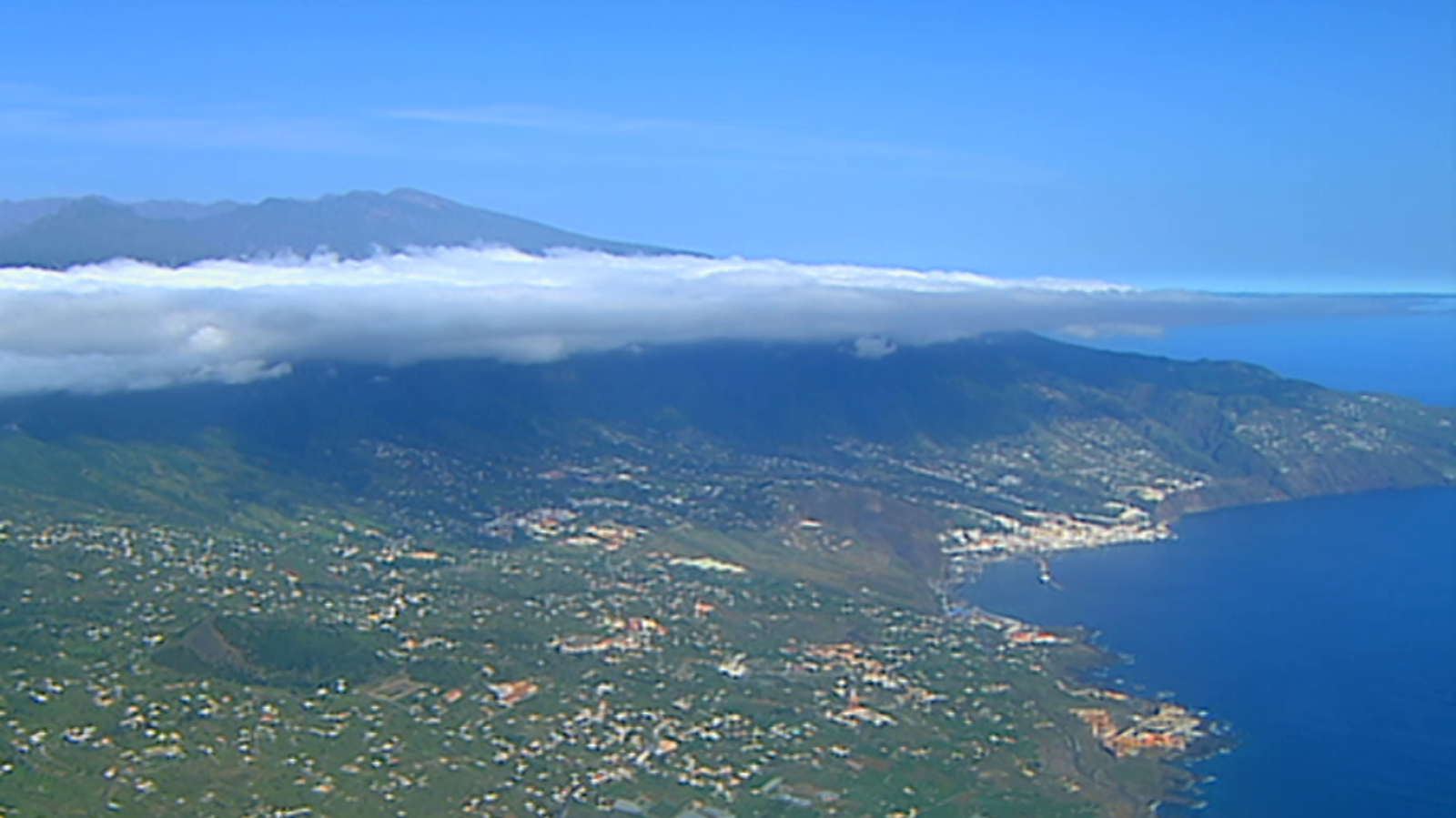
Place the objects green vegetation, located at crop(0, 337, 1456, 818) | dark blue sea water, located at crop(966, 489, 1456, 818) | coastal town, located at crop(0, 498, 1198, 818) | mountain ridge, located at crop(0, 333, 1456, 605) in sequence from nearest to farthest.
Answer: coastal town, located at crop(0, 498, 1198, 818)
green vegetation, located at crop(0, 337, 1456, 818)
dark blue sea water, located at crop(966, 489, 1456, 818)
mountain ridge, located at crop(0, 333, 1456, 605)

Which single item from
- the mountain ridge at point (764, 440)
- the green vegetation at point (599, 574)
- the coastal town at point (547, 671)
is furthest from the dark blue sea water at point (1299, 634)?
the mountain ridge at point (764, 440)

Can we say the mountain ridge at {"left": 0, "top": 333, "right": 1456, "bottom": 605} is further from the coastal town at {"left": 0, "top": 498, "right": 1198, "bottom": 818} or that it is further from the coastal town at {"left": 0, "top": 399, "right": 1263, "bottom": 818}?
the coastal town at {"left": 0, "top": 498, "right": 1198, "bottom": 818}

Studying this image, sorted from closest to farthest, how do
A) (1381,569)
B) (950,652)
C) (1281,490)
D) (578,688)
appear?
(578,688), (950,652), (1381,569), (1281,490)

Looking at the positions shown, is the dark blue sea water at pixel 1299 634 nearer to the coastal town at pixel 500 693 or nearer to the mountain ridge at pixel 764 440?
the coastal town at pixel 500 693

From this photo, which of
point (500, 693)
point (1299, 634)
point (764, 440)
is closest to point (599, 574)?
point (500, 693)

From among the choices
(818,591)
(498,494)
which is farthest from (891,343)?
(818,591)

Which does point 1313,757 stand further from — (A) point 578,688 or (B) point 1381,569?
(B) point 1381,569

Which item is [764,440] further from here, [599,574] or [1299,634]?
[1299,634]

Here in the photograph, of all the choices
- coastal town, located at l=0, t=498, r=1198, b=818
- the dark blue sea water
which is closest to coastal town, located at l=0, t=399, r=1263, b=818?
coastal town, located at l=0, t=498, r=1198, b=818
